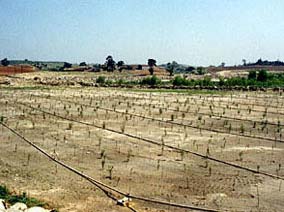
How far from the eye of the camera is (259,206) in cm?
642

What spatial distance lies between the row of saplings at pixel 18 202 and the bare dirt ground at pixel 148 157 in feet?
0.67

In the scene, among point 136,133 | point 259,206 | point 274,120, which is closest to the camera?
point 259,206

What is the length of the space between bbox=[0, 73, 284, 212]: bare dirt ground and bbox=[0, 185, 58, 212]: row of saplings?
0.67 feet

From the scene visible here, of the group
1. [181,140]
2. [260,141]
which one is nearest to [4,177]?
[181,140]

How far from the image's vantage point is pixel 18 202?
6.21 m

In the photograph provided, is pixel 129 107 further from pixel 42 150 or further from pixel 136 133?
pixel 42 150

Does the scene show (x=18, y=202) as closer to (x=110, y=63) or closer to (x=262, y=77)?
(x=262, y=77)

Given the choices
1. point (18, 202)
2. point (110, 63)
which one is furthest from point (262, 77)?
point (18, 202)

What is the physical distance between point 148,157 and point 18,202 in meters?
3.74

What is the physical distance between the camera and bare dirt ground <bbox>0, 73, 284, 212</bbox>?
6.82 metres

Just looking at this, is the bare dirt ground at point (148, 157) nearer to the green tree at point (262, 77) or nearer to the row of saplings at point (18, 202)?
the row of saplings at point (18, 202)

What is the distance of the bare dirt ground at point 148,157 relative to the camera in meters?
6.82

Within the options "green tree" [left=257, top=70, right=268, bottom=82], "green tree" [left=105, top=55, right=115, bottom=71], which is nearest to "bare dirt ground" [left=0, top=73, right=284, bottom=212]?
"green tree" [left=257, top=70, right=268, bottom=82]

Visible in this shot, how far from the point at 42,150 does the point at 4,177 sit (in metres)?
2.22
